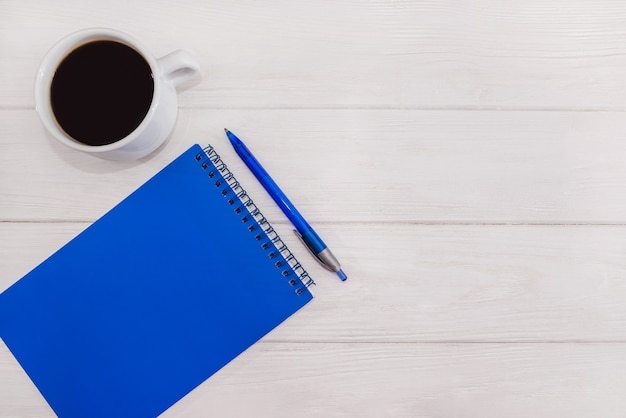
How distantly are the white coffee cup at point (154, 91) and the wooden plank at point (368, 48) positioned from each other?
2.9 inches

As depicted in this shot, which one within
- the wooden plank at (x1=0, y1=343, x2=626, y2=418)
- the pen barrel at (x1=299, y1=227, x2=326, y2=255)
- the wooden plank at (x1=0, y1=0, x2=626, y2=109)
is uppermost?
the wooden plank at (x1=0, y1=0, x2=626, y2=109)

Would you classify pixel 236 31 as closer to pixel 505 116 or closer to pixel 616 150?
pixel 505 116

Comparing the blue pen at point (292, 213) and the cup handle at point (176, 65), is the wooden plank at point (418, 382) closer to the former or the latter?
the blue pen at point (292, 213)

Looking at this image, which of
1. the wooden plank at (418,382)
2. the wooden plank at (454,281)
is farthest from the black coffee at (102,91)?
the wooden plank at (418,382)

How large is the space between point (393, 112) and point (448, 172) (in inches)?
3.3

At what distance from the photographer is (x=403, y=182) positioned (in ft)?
1.80

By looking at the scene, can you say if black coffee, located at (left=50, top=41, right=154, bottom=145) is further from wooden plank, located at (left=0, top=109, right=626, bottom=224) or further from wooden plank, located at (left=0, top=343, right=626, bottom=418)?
wooden plank, located at (left=0, top=343, right=626, bottom=418)

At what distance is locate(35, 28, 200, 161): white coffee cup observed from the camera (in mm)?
461

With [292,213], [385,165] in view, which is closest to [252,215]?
[292,213]

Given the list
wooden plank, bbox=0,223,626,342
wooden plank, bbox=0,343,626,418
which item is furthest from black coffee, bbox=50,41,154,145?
wooden plank, bbox=0,343,626,418

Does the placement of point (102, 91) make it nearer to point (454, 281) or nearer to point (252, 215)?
point (252, 215)

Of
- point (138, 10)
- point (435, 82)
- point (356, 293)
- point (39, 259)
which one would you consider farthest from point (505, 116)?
point (39, 259)

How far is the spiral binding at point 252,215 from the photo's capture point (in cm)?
54

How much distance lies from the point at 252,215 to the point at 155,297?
0.13 metres
